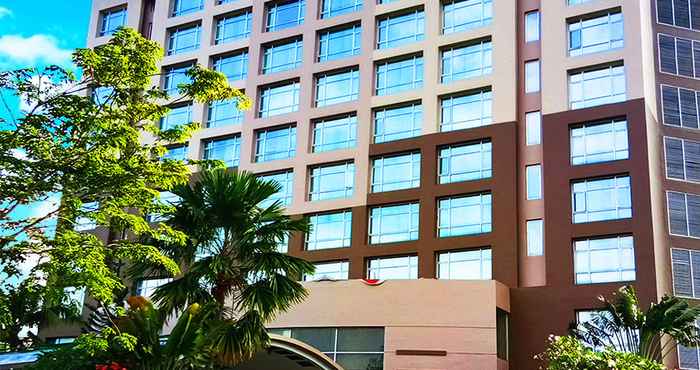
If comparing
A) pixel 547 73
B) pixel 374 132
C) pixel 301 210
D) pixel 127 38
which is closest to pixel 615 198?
pixel 547 73

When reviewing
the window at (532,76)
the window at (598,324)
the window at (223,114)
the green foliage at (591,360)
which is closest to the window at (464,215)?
the window at (532,76)

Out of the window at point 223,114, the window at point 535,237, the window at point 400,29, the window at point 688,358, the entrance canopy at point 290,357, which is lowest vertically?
the entrance canopy at point 290,357

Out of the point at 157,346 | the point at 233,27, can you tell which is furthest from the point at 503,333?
the point at 233,27

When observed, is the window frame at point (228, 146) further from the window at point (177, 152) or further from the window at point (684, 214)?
the window at point (684, 214)

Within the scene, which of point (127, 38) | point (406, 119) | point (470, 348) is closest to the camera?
point (127, 38)

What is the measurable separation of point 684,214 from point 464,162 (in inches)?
355

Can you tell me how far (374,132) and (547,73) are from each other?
843 cm

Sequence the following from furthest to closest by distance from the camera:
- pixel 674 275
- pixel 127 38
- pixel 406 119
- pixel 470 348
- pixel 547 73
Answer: pixel 406 119 → pixel 547 73 → pixel 674 275 → pixel 470 348 → pixel 127 38

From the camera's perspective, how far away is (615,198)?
1260 inches

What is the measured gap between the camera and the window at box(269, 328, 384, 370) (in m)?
30.1

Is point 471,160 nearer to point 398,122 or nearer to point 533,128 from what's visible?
point 533,128

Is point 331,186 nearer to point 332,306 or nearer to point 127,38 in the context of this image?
point 332,306

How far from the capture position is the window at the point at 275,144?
40750 millimetres

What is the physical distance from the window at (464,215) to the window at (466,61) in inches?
220
